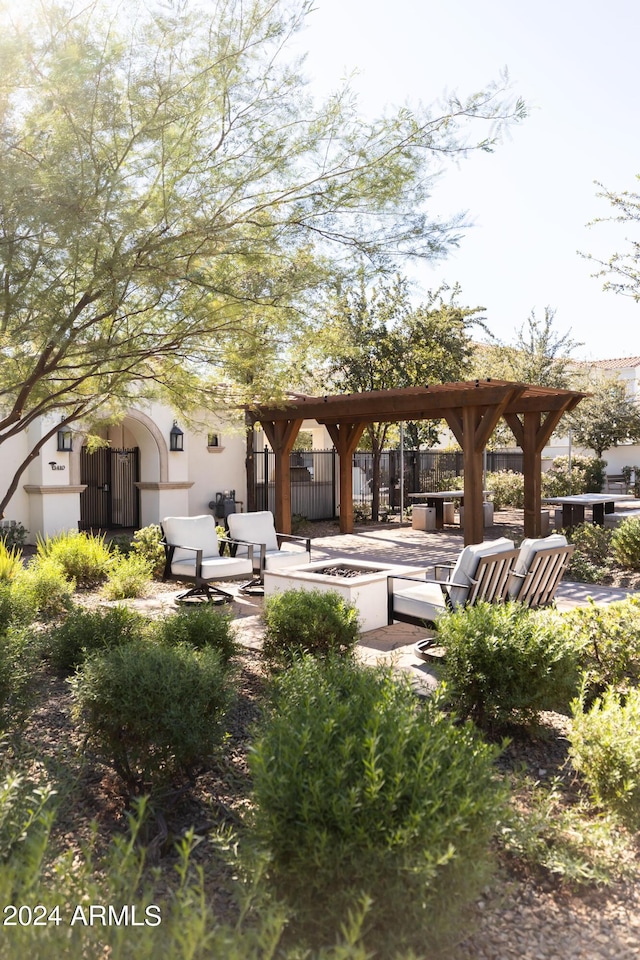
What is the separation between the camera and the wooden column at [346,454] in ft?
52.0

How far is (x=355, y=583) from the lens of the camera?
20.9ft

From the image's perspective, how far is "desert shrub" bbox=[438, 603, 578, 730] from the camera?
3.93 m

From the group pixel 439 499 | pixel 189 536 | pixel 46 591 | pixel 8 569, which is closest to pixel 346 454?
pixel 439 499

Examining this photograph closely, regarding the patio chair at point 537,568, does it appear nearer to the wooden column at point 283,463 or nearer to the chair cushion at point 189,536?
the chair cushion at point 189,536

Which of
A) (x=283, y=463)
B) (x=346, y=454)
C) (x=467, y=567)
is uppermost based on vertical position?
(x=346, y=454)

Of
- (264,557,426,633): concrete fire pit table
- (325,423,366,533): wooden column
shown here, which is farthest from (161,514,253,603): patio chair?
(325,423,366,533): wooden column

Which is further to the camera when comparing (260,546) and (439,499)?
(439,499)

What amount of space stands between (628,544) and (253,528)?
17.6 feet

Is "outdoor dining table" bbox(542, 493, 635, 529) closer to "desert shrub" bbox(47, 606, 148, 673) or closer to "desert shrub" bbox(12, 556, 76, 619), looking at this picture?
"desert shrub" bbox(12, 556, 76, 619)

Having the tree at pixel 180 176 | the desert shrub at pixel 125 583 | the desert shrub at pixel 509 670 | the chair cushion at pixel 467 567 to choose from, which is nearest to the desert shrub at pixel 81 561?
the desert shrub at pixel 125 583

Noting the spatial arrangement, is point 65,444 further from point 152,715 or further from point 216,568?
point 152,715

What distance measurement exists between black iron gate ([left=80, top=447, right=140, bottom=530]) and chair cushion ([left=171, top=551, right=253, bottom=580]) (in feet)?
28.4

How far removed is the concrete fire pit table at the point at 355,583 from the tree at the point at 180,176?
8.43 feet

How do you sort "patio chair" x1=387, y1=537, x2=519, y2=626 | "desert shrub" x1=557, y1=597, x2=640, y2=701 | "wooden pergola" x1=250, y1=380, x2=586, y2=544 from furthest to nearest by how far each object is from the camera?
"wooden pergola" x1=250, y1=380, x2=586, y2=544 → "patio chair" x1=387, y1=537, x2=519, y2=626 → "desert shrub" x1=557, y1=597, x2=640, y2=701
